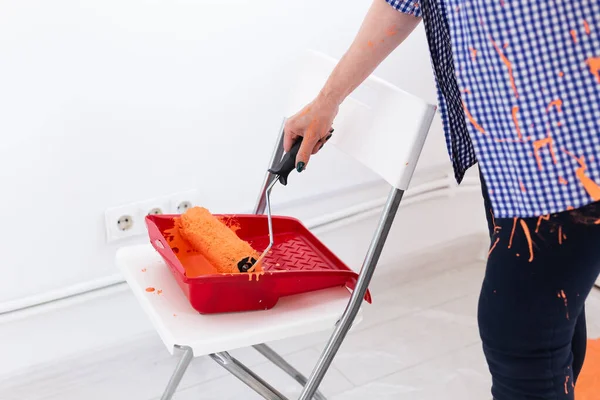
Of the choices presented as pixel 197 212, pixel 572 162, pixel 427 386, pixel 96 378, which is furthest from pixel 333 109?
pixel 96 378

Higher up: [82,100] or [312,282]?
[82,100]

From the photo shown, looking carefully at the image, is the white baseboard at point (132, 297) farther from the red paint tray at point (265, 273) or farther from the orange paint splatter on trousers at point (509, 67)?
the orange paint splatter on trousers at point (509, 67)

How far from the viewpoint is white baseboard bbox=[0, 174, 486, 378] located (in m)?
1.55

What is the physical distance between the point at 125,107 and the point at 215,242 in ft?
1.81

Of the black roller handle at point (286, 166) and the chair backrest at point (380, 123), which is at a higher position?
the chair backrest at point (380, 123)

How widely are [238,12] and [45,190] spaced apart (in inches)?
21.9

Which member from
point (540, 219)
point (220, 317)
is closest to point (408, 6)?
point (540, 219)

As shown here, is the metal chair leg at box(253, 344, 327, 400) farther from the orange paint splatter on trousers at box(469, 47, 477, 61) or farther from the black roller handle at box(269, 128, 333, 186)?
the orange paint splatter on trousers at box(469, 47, 477, 61)

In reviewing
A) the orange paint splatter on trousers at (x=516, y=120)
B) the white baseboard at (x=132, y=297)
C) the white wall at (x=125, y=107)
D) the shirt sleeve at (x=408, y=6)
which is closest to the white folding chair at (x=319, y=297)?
the shirt sleeve at (x=408, y=6)

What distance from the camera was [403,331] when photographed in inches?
71.5

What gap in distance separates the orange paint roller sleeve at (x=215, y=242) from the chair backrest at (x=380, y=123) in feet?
0.79

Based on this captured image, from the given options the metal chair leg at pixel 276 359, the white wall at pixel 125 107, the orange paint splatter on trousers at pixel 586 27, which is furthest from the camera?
the white wall at pixel 125 107

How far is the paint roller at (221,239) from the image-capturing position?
1027mm

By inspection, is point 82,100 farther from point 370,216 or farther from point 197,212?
point 370,216
